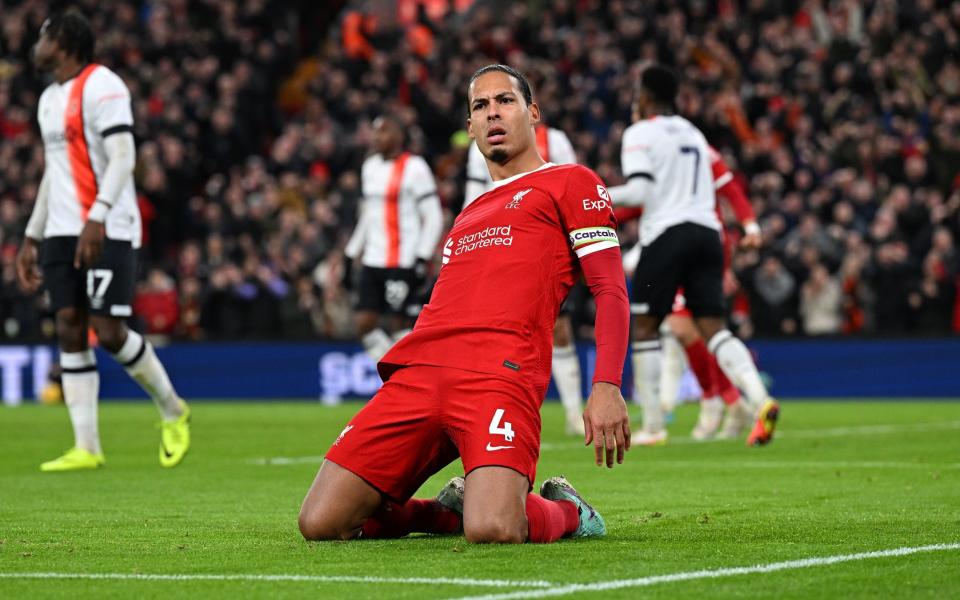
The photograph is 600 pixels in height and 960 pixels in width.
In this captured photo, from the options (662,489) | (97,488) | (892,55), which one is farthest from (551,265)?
(892,55)

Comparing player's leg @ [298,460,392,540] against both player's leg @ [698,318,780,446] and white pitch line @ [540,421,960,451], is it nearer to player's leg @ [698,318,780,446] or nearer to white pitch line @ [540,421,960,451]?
player's leg @ [698,318,780,446]

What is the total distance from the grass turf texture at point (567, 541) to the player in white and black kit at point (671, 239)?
1.85ft

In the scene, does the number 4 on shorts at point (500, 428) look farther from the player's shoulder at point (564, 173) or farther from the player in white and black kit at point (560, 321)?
the player in white and black kit at point (560, 321)

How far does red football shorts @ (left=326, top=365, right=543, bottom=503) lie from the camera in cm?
612

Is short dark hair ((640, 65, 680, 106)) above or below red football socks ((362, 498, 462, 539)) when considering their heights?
above

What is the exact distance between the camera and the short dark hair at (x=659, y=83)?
1203 cm

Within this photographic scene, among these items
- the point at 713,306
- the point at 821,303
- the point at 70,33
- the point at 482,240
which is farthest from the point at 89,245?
the point at 821,303

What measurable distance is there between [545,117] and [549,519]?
18542 mm

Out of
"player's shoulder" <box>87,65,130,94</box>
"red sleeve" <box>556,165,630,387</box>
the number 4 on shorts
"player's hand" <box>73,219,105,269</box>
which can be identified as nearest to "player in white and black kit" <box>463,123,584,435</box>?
"player's shoulder" <box>87,65,130,94</box>

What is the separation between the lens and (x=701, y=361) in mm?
12602

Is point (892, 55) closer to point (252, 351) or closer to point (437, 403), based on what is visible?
point (252, 351)

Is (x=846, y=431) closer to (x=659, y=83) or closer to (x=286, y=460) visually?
(x=659, y=83)

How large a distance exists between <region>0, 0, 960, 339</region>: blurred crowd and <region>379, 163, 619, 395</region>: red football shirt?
14.7 m

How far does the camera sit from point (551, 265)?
6.44 meters
